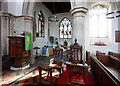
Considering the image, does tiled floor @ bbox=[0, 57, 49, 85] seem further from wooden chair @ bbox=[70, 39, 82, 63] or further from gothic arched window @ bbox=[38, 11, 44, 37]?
gothic arched window @ bbox=[38, 11, 44, 37]

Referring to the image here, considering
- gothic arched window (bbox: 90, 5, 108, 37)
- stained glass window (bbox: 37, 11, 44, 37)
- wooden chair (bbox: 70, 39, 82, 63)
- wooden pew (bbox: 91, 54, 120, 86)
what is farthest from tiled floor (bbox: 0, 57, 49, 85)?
gothic arched window (bbox: 90, 5, 108, 37)

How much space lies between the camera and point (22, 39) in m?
3.30

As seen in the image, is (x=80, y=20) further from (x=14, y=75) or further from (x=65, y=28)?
(x=65, y=28)

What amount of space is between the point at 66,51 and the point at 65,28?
5386 millimetres

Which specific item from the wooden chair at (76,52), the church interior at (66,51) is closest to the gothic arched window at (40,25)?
the church interior at (66,51)

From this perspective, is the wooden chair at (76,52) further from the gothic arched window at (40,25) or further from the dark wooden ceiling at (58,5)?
the dark wooden ceiling at (58,5)

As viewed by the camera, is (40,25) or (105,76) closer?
(105,76)

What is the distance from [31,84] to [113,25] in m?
6.40

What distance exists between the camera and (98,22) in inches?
227

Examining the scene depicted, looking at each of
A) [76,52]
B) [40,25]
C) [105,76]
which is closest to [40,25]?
[40,25]

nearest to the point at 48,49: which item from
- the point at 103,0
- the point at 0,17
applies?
the point at 0,17

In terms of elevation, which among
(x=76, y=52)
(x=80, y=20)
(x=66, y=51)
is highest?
(x=80, y=20)

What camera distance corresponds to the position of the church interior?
1.98 meters

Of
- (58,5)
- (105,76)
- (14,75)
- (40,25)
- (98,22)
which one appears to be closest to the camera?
(105,76)
